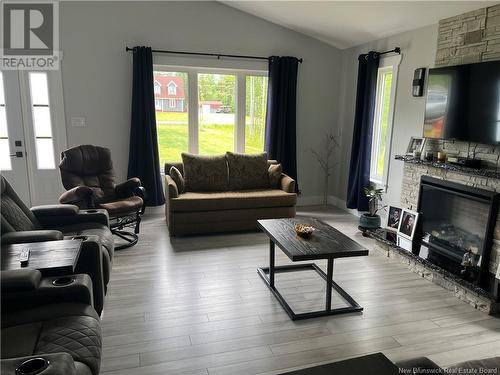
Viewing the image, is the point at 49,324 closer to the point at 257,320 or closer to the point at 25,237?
the point at 25,237

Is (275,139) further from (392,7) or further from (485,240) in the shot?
(485,240)

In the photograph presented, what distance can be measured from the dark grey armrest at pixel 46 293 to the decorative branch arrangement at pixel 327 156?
457cm

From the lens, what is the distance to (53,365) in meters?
1.27

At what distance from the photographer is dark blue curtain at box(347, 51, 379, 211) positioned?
4.76m

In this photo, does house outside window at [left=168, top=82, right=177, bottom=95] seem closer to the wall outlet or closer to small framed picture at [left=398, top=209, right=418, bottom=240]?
the wall outlet

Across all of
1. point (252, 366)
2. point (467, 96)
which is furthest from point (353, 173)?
point (252, 366)

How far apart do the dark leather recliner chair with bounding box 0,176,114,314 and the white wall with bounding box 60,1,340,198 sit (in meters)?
2.08

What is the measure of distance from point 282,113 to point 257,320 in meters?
3.54

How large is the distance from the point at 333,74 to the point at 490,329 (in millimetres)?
4257

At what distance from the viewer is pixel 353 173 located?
17.3ft

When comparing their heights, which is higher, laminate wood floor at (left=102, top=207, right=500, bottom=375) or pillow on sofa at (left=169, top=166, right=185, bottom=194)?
pillow on sofa at (left=169, top=166, right=185, bottom=194)

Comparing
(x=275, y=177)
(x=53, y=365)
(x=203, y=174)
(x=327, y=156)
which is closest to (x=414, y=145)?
(x=275, y=177)

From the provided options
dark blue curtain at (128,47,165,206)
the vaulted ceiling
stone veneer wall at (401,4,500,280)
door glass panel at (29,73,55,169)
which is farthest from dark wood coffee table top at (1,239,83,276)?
the vaulted ceiling

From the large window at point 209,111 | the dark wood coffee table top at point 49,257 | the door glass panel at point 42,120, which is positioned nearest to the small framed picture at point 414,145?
the large window at point 209,111
